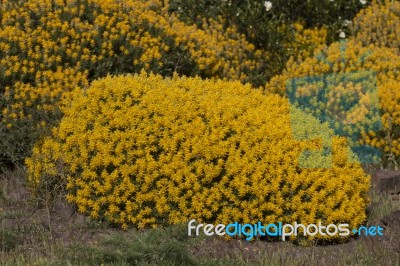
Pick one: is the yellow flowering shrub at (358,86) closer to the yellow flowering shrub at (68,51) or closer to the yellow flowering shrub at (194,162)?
the yellow flowering shrub at (68,51)

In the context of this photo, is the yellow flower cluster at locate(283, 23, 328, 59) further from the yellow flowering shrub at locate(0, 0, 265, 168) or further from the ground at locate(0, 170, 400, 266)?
the ground at locate(0, 170, 400, 266)

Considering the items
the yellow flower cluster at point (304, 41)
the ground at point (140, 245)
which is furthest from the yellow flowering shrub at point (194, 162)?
the yellow flower cluster at point (304, 41)

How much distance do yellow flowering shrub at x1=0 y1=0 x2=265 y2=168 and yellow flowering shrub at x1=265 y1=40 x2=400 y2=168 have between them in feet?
3.45

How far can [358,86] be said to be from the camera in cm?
886

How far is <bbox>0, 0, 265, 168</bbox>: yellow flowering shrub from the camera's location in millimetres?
8117

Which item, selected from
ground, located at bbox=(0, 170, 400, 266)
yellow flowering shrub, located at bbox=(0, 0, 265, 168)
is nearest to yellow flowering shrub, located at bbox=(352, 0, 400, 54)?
yellow flowering shrub, located at bbox=(0, 0, 265, 168)

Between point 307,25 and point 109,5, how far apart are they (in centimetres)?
335

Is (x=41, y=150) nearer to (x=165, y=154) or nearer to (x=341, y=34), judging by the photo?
(x=165, y=154)

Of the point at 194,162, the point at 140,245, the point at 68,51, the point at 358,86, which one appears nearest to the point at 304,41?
the point at 358,86

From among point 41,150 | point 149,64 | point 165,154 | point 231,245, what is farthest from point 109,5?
point 231,245

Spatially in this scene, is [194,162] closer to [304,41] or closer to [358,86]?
[358,86]

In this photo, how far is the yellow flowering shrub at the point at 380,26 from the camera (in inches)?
414

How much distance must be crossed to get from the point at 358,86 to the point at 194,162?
117 inches

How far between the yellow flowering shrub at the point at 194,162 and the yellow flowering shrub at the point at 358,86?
1778mm
